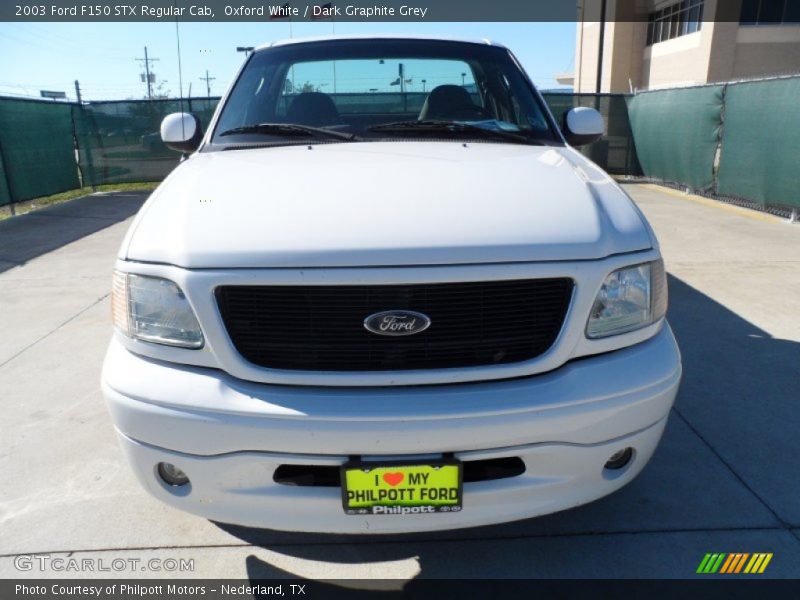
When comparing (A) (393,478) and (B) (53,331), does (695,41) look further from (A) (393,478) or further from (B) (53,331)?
(A) (393,478)

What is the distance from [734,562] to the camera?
232cm

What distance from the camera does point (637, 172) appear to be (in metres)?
13.9

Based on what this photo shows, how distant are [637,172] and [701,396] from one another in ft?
37.2

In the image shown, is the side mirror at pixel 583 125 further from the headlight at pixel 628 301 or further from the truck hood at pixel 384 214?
the headlight at pixel 628 301

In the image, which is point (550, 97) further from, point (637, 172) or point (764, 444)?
point (764, 444)

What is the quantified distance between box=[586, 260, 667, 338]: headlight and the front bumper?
0.10 m

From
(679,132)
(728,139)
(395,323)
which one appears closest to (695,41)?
(679,132)

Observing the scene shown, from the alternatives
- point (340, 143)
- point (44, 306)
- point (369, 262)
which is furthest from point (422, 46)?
point (44, 306)

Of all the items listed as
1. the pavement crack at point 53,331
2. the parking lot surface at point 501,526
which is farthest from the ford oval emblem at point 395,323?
the pavement crack at point 53,331

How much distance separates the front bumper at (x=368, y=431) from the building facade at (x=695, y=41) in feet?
83.6

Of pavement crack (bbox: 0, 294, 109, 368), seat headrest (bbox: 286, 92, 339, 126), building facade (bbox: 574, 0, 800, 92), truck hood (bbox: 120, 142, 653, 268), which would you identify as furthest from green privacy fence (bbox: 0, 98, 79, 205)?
building facade (bbox: 574, 0, 800, 92)

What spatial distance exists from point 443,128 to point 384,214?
1.24 metres

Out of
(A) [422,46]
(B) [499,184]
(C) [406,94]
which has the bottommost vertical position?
(B) [499,184]

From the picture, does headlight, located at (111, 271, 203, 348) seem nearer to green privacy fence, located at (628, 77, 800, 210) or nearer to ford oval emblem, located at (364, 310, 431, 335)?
ford oval emblem, located at (364, 310, 431, 335)
